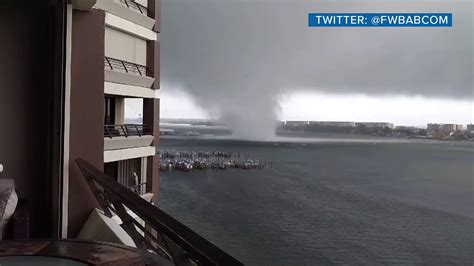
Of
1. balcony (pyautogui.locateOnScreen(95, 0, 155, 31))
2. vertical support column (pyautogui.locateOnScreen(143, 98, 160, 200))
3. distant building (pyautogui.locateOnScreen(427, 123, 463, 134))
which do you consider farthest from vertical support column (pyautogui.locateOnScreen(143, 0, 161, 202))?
distant building (pyautogui.locateOnScreen(427, 123, 463, 134))

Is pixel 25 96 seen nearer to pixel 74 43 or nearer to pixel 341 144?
pixel 74 43

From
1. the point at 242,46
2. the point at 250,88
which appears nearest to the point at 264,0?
the point at 242,46

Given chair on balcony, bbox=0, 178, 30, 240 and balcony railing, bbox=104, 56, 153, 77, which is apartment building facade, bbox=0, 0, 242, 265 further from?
balcony railing, bbox=104, 56, 153, 77

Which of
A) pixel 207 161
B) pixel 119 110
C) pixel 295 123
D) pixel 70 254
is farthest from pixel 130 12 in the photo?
pixel 207 161

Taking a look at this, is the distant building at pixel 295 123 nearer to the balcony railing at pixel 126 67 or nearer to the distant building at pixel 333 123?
the distant building at pixel 333 123

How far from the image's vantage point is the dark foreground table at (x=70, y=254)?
1.10 meters

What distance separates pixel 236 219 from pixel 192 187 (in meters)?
4.28

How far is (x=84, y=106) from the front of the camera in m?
2.16

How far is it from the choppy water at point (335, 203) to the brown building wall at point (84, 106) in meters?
15.0

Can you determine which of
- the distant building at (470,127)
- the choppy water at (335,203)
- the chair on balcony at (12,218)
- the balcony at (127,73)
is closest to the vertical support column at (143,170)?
the balcony at (127,73)

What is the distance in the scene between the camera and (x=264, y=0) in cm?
2772

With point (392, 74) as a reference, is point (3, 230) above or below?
below

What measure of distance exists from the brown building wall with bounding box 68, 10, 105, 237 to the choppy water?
1501cm

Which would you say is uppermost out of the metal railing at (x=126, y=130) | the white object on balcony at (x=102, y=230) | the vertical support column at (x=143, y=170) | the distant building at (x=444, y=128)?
the distant building at (x=444, y=128)
